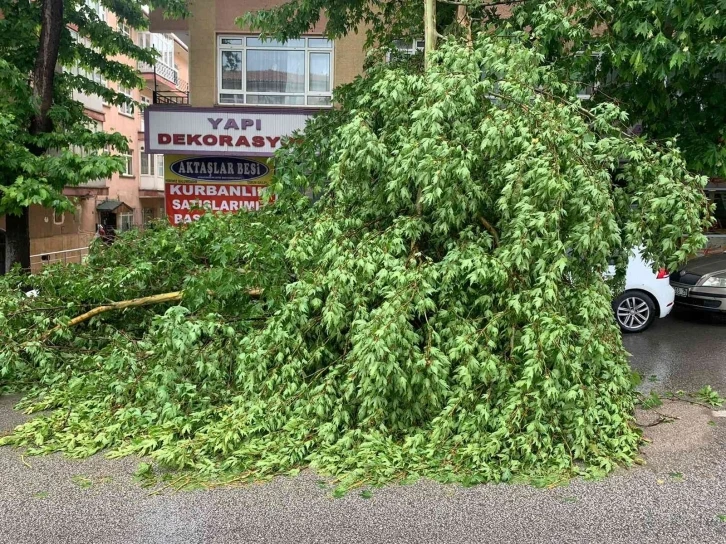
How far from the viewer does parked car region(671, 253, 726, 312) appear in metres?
9.85

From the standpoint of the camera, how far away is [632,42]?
707 cm

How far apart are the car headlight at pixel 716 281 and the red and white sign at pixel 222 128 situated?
758 centimetres

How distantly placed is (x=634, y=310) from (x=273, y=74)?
906 centimetres

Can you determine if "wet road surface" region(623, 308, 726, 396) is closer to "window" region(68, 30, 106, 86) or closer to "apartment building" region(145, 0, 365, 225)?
"apartment building" region(145, 0, 365, 225)

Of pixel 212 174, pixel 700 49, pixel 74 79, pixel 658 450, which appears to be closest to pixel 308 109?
pixel 212 174

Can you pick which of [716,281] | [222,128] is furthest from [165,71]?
[716,281]

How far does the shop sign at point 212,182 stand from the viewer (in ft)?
41.9

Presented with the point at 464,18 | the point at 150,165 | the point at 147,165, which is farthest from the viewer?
the point at 150,165

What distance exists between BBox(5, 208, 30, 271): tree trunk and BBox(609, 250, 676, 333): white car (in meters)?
9.17

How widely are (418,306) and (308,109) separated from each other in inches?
355

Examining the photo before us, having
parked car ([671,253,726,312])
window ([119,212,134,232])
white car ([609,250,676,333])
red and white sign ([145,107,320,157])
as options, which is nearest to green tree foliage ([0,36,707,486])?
white car ([609,250,676,333])

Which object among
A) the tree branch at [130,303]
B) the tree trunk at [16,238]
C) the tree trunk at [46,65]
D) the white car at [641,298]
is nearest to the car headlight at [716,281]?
the white car at [641,298]

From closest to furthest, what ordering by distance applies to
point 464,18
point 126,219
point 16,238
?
point 464,18 → point 16,238 → point 126,219

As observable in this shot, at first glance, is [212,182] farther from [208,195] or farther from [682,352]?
[682,352]
